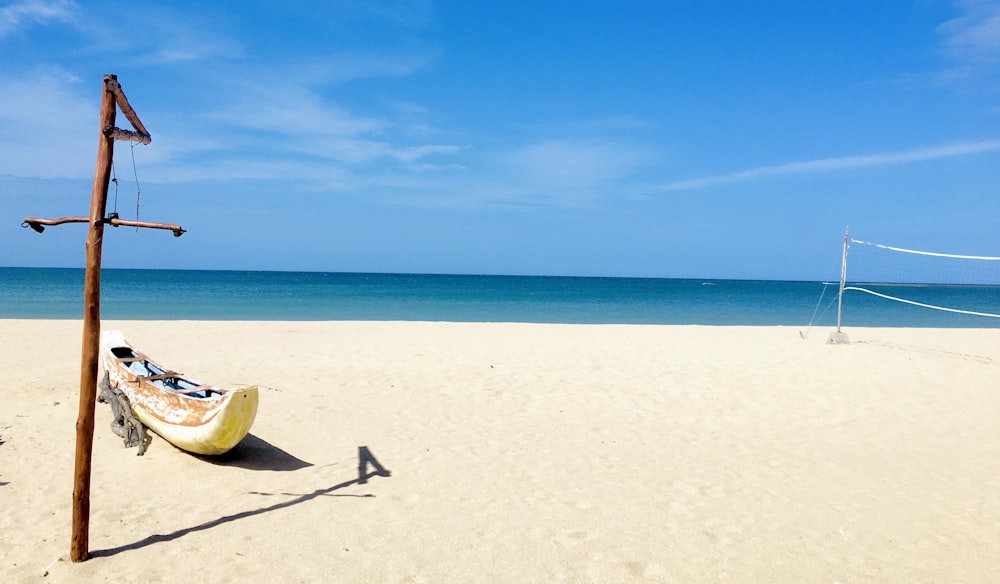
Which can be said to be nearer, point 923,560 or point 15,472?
point 923,560

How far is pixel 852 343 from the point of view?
48.1 feet

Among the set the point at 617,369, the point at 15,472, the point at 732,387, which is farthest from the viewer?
the point at 617,369

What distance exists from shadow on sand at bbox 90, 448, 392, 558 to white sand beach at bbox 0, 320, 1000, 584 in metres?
0.02

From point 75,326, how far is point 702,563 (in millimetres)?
16928

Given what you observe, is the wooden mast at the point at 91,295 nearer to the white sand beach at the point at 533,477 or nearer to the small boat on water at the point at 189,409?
the white sand beach at the point at 533,477

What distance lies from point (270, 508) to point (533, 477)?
232 centimetres

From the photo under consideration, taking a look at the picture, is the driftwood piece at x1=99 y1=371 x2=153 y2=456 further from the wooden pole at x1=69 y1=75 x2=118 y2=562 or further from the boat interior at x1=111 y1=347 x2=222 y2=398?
the wooden pole at x1=69 y1=75 x2=118 y2=562

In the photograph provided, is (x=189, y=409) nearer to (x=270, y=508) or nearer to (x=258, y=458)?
(x=258, y=458)

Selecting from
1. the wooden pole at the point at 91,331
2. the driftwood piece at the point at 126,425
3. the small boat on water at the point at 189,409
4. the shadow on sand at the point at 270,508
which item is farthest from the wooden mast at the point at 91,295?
the driftwood piece at the point at 126,425

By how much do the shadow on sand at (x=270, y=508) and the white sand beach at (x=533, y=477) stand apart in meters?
0.02

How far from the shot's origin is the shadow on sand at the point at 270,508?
4.27 metres

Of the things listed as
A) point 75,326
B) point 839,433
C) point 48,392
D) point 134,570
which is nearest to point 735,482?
point 839,433

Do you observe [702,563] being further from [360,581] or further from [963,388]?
[963,388]

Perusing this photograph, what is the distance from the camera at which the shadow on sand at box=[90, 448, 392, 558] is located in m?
4.27
